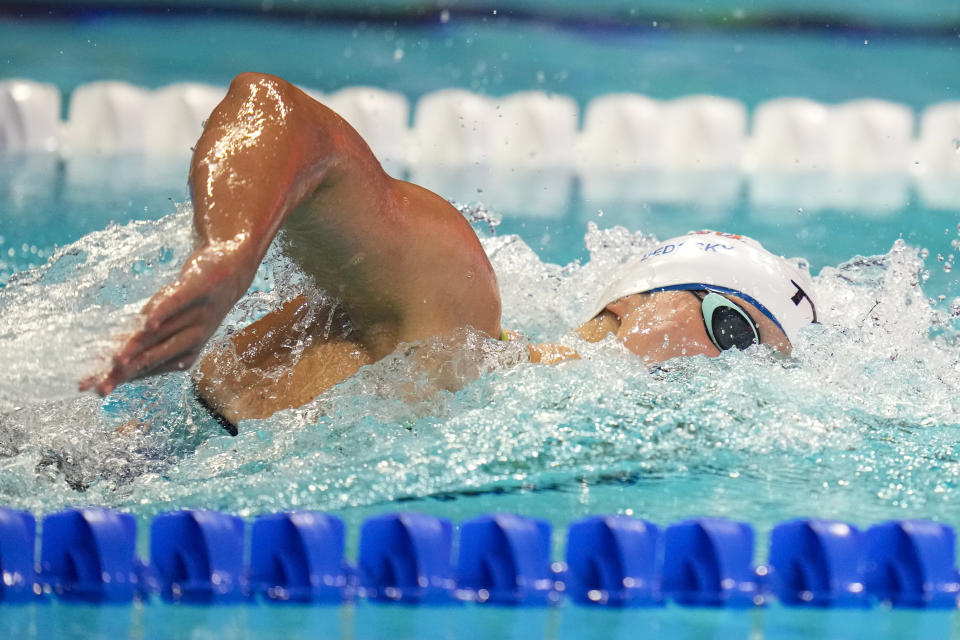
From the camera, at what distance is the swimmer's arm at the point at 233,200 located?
110 centimetres

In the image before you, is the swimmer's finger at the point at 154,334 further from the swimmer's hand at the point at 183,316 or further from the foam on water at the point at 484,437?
the foam on water at the point at 484,437

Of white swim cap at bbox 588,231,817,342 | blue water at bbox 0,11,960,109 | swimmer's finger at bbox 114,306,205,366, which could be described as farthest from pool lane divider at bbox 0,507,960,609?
blue water at bbox 0,11,960,109

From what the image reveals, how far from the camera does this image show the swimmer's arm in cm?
110

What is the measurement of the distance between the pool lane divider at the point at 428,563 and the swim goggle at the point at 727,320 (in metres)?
0.64

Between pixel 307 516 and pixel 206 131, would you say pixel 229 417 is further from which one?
pixel 206 131

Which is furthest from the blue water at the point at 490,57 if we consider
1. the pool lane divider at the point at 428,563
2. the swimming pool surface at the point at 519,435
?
the pool lane divider at the point at 428,563

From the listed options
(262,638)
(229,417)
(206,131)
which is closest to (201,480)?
(229,417)

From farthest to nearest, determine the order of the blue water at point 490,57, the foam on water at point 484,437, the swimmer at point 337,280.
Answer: the blue water at point 490,57, the foam on water at point 484,437, the swimmer at point 337,280

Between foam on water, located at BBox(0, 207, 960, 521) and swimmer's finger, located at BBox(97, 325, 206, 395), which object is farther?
foam on water, located at BBox(0, 207, 960, 521)

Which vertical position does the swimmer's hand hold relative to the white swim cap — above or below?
below

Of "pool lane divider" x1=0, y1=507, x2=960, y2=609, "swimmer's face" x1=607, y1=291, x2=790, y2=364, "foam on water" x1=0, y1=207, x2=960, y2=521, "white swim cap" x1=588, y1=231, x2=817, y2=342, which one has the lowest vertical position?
"pool lane divider" x1=0, y1=507, x2=960, y2=609

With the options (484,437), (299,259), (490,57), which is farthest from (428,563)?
(490,57)

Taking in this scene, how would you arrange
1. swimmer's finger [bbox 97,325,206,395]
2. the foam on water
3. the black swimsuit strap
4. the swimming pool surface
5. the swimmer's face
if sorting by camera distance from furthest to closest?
the swimmer's face
the black swimsuit strap
the foam on water
the swimming pool surface
swimmer's finger [bbox 97,325,206,395]

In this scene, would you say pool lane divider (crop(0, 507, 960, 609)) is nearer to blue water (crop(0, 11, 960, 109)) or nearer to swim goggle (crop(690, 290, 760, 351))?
swim goggle (crop(690, 290, 760, 351))
